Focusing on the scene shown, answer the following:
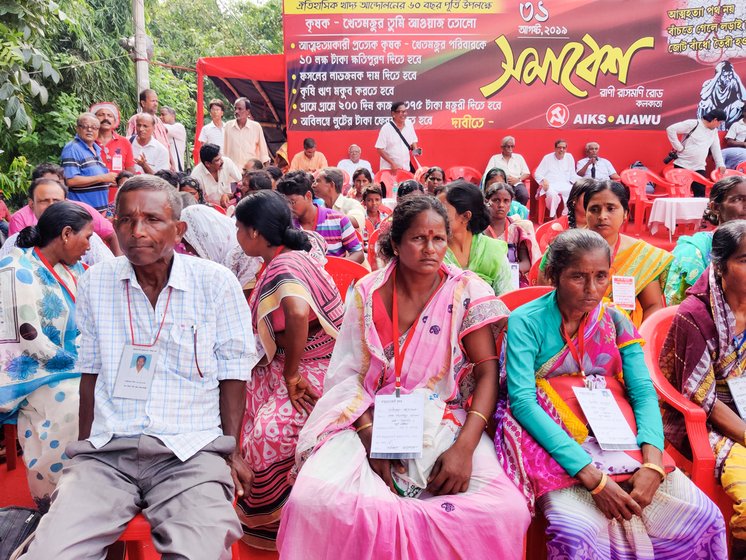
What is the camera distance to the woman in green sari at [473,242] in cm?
328

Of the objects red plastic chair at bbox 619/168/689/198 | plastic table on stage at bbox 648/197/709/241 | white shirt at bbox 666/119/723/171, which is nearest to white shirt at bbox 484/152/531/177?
red plastic chair at bbox 619/168/689/198

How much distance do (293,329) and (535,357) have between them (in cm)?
100

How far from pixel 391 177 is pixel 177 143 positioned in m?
3.63

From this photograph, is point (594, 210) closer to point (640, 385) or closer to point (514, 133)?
point (640, 385)

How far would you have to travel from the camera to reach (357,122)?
37.1 ft

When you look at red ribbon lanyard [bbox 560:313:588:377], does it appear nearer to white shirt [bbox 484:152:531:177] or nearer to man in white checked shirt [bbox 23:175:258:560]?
man in white checked shirt [bbox 23:175:258:560]

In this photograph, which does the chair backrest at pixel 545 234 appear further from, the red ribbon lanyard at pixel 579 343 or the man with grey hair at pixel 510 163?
the man with grey hair at pixel 510 163

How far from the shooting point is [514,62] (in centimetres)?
1127

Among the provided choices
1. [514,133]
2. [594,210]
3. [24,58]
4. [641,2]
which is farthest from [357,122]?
[594,210]

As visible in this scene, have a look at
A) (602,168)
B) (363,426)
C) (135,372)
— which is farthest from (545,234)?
(602,168)

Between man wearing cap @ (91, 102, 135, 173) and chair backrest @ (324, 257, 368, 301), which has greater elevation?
man wearing cap @ (91, 102, 135, 173)

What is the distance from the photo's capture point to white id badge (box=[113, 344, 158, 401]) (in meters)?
2.01

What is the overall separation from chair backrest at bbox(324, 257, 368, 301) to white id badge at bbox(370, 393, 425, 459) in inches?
59.4

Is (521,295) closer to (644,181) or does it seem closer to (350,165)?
(350,165)
